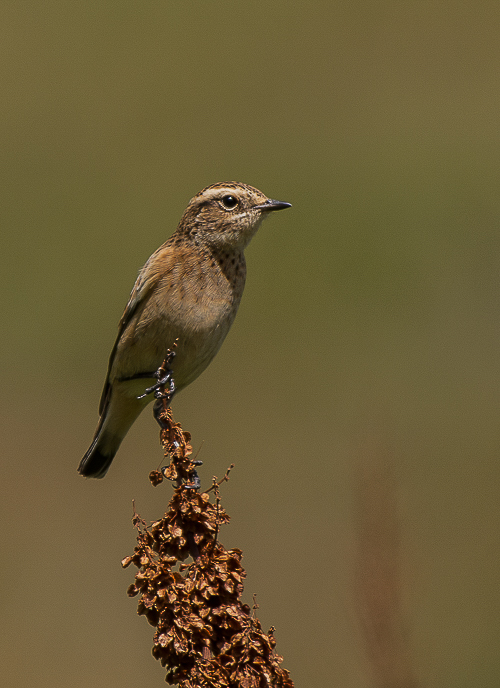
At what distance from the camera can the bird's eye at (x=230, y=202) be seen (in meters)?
6.45

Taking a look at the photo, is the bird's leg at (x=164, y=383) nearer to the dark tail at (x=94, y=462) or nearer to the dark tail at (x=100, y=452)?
the dark tail at (x=100, y=452)

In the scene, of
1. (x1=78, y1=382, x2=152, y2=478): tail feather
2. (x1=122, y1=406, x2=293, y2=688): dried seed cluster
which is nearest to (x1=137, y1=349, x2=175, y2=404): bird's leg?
(x1=78, y1=382, x2=152, y2=478): tail feather

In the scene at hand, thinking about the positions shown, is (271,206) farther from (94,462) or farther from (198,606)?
(198,606)

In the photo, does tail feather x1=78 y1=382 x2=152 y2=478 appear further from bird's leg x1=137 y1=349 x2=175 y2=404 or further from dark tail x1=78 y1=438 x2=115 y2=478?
bird's leg x1=137 y1=349 x2=175 y2=404

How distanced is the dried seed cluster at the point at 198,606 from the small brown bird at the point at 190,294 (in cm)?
252

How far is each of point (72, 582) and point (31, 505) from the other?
6.05ft

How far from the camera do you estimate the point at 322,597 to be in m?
9.45

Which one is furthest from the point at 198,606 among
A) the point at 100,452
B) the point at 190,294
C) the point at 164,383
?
the point at 100,452

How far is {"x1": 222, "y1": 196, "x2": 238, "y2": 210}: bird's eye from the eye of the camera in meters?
6.45

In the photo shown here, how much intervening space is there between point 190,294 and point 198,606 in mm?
3014

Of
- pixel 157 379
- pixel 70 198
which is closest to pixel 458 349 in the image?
pixel 70 198

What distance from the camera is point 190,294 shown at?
6.11 m

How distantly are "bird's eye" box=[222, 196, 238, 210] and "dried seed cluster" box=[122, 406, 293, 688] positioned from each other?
3.14m

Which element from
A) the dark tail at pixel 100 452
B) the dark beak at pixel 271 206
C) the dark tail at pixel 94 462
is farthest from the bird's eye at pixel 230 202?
the dark tail at pixel 94 462
